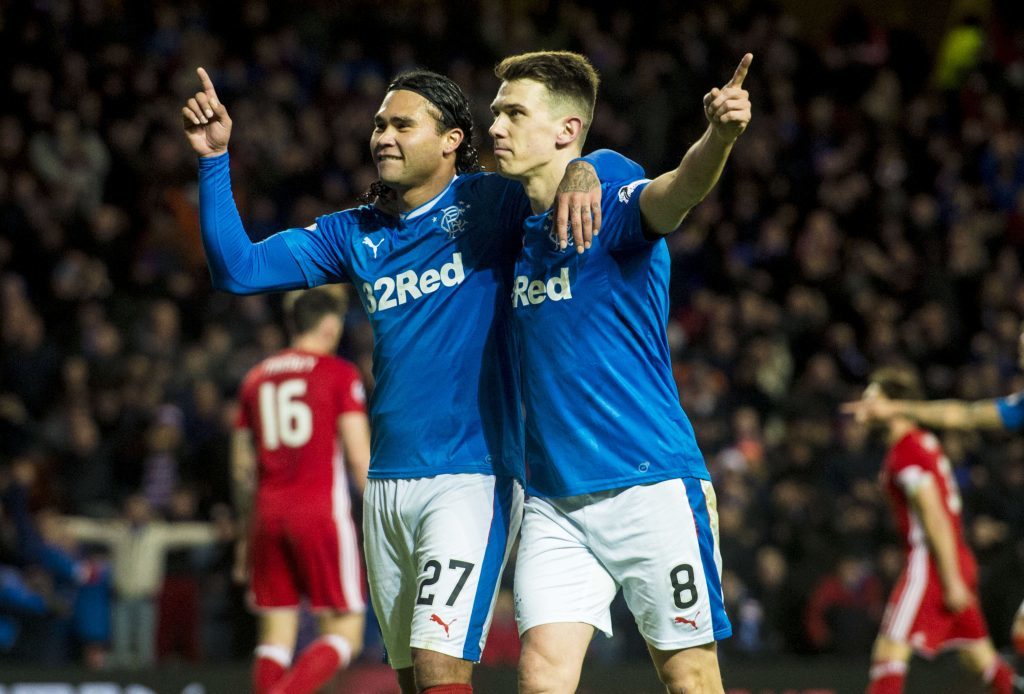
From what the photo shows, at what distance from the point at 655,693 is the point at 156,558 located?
392 cm

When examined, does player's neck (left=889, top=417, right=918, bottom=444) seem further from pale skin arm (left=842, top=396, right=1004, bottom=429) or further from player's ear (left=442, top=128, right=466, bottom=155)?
player's ear (left=442, top=128, right=466, bottom=155)

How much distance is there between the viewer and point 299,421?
7.33 m

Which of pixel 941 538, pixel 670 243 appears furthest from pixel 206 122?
pixel 670 243

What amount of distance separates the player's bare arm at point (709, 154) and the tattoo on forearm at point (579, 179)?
8.6 inches

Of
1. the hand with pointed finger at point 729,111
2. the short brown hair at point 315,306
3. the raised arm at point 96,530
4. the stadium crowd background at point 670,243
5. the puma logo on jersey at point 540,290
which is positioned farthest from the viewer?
the stadium crowd background at point 670,243

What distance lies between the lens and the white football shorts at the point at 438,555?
427 centimetres

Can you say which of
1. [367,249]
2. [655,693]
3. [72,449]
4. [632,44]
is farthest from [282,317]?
[367,249]

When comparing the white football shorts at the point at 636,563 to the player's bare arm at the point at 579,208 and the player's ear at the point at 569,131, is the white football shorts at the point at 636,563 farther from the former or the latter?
the player's ear at the point at 569,131

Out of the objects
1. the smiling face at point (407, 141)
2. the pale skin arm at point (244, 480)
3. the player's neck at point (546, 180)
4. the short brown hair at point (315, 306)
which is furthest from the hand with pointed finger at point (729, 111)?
the pale skin arm at point (244, 480)

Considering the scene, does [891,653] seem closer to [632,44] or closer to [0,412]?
[0,412]

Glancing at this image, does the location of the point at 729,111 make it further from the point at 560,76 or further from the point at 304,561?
the point at 304,561

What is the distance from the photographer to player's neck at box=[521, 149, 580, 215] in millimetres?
4336

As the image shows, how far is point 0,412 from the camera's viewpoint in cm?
1105

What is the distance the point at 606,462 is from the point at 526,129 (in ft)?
3.39
